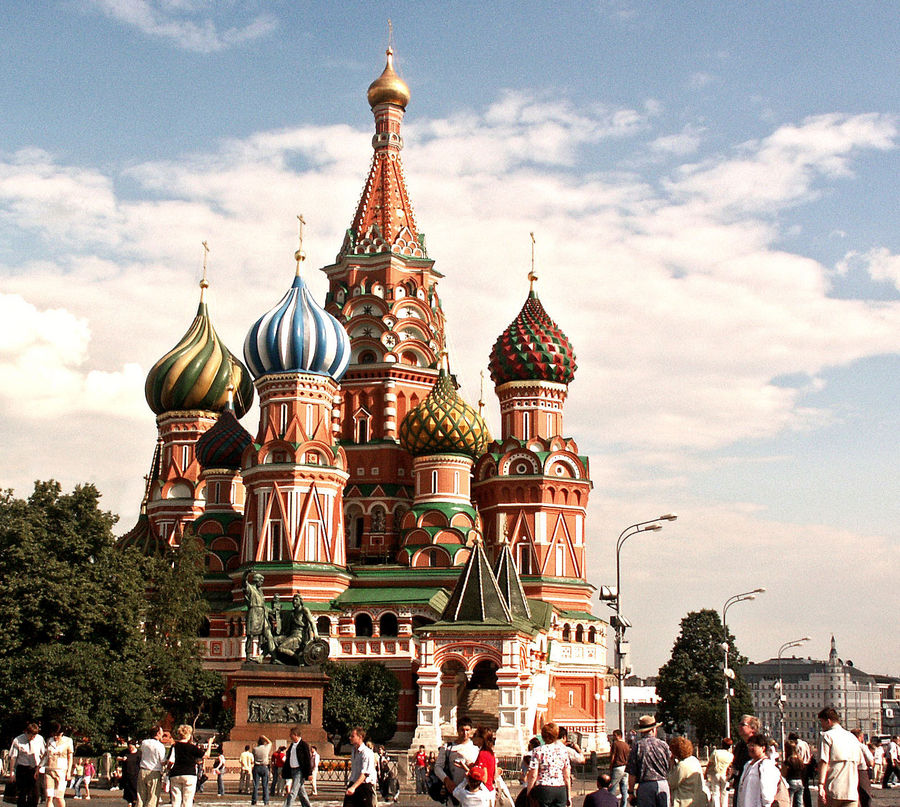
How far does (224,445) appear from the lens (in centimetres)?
5422

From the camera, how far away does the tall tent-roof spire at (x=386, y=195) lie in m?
58.1

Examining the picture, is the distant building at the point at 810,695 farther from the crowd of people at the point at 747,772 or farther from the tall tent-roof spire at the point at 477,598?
the crowd of people at the point at 747,772

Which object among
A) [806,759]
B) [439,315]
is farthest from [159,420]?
[806,759]

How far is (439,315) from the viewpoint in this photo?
58656mm

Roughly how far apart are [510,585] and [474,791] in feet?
109

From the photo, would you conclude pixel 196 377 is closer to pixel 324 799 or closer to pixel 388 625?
pixel 388 625

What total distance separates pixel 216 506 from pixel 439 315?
13.1 metres

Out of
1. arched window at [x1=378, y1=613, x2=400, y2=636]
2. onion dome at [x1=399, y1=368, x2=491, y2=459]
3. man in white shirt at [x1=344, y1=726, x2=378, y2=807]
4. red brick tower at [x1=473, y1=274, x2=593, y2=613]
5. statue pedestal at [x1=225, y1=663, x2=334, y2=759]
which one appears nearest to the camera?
man in white shirt at [x1=344, y1=726, x2=378, y2=807]

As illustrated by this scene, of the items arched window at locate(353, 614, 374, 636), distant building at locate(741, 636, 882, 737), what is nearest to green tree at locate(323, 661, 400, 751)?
arched window at locate(353, 614, 374, 636)

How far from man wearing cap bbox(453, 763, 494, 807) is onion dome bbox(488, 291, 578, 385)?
141 feet

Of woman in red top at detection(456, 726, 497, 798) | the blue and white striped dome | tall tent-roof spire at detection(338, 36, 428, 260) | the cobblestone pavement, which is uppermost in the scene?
tall tent-roof spire at detection(338, 36, 428, 260)

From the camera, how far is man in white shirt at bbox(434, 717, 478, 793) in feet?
41.3

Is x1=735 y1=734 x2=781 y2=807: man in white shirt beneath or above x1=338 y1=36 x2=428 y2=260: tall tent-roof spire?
beneath

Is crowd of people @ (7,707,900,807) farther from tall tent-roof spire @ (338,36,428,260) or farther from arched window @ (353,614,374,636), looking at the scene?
tall tent-roof spire @ (338,36,428,260)
